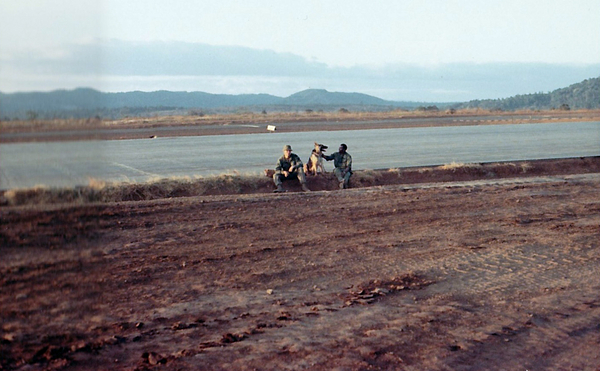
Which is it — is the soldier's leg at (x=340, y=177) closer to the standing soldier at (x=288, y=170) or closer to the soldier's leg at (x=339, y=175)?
the soldier's leg at (x=339, y=175)

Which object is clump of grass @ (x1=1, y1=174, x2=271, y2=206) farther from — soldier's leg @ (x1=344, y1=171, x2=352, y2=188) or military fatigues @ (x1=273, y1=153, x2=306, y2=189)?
soldier's leg @ (x1=344, y1=171, x2=352, y2=188)

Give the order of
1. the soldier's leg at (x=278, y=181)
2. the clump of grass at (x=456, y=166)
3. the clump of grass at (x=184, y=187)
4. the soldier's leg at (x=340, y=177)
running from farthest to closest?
the clump of grass at (x=456, y=166) → the soldier's leg at (x=340, y=177) → the soldier's leg at (x=278, y=181) → the clump of grass at (x=184, y=187)

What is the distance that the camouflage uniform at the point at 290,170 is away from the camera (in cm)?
1864

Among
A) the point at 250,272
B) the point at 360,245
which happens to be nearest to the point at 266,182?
the point at 360,245

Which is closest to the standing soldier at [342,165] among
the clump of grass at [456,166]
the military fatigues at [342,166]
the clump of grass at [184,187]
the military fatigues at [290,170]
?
the military fatigues at [342,166]

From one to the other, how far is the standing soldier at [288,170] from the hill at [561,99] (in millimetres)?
147188

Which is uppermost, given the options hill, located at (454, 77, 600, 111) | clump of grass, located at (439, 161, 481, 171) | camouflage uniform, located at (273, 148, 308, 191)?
hill, located at (454, 77, 600, 111)

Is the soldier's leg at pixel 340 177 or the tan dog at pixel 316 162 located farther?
the tan dog at pixel 316 162

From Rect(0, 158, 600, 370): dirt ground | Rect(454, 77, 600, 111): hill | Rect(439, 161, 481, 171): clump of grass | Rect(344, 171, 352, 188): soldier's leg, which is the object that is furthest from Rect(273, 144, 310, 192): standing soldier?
Rect(454, 77, 600, 111): hill

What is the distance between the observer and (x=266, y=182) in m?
19.9

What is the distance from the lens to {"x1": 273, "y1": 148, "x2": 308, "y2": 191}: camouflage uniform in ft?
61.2

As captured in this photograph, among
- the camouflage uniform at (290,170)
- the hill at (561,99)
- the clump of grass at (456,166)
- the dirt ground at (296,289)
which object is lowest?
the dirt ground at (296,289)

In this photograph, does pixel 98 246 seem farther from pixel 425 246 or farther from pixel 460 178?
pixel 460 178

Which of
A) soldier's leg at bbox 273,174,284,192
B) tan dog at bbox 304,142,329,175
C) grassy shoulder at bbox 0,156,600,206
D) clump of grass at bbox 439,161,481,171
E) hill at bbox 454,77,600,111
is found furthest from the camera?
hill at bbox 454,77,600,111
